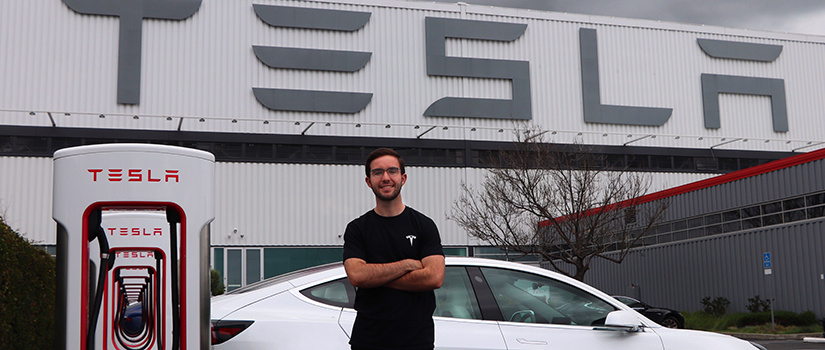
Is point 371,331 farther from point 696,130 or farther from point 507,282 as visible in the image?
point 696,130

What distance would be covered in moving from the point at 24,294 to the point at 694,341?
5.55 m

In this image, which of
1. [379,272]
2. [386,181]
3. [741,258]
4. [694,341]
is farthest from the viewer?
[741,258]

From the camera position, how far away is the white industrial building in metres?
33.1

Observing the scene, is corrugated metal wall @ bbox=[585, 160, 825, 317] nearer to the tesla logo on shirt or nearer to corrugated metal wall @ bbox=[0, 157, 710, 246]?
corrugated metal wall @ bbox=[0, 157, 710, 246]

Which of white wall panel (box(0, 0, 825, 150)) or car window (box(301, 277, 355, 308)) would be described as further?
white wall panel (box(0, 0, 825, 150))

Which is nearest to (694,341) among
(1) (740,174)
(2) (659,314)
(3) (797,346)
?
(3) (797,346)

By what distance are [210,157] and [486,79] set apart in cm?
3320

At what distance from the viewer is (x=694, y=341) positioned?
19.0 feet

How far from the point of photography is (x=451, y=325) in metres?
5.36

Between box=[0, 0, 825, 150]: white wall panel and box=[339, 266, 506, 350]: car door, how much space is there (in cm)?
2855

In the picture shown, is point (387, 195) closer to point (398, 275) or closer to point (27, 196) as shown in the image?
point (398, 275)

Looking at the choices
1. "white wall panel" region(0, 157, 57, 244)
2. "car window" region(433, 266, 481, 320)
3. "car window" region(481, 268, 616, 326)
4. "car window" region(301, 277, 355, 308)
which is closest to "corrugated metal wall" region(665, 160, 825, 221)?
"car window" region(481, 268, 616, 326)

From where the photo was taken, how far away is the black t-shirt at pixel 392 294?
3.85 meters

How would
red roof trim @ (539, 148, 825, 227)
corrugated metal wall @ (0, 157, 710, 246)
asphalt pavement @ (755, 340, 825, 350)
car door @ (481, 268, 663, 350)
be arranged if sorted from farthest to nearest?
corrugated metal wall @ (0, 157, 710, 246) → red roof trim @ (539, 148, 825, 227) → asphalt pavement @ (755, 340, 825, 350) → car door @ (481, 268, 663, 350)
